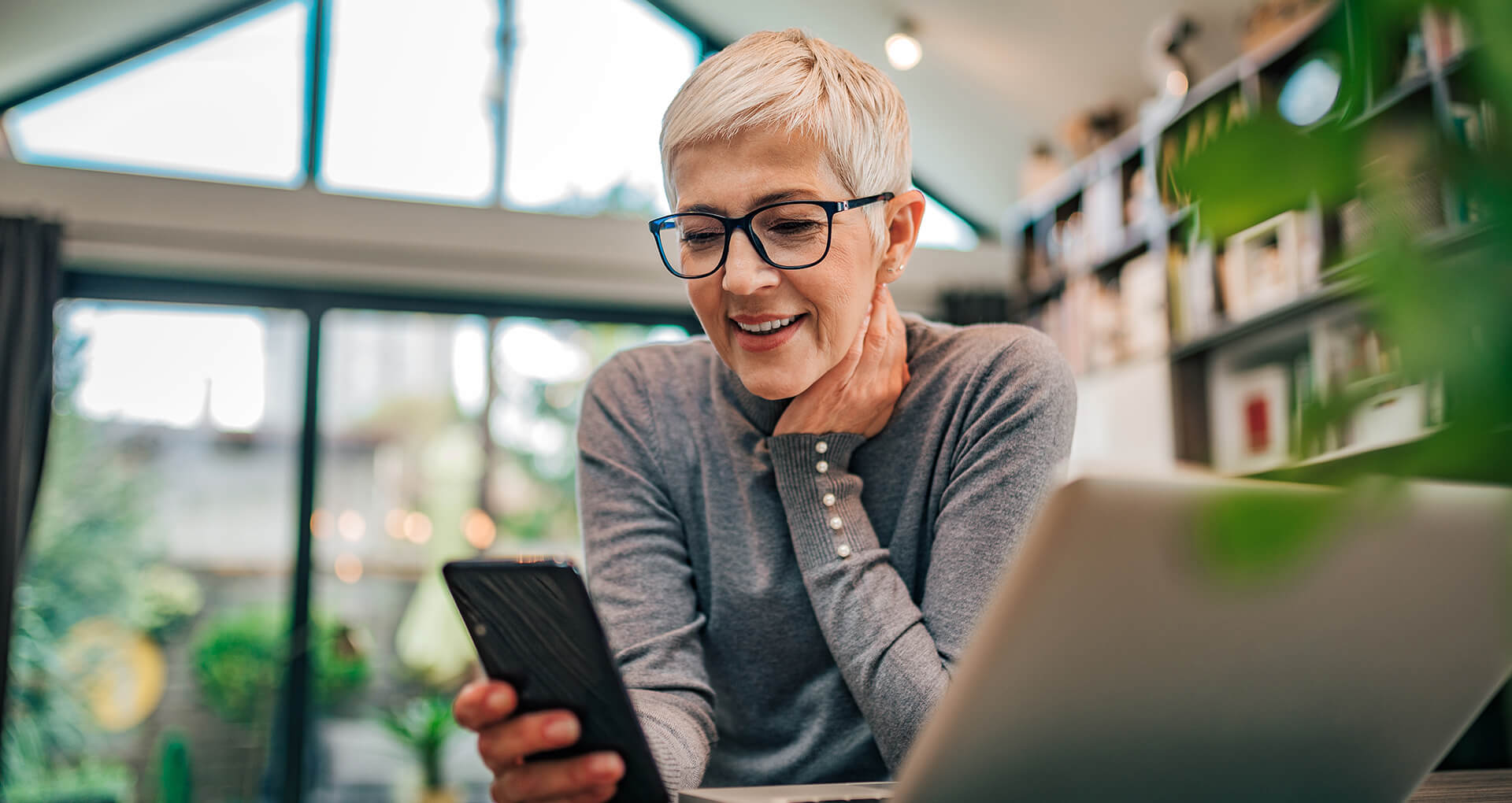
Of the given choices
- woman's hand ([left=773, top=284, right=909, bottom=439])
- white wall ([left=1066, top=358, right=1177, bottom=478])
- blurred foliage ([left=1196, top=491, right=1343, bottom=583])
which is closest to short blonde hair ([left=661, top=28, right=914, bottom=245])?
woman's hand ([left=773, top=284, right=909, bottom=439])

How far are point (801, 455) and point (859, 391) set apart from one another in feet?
0.32

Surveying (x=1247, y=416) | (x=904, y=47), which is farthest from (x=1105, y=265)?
(x=904, y=47)

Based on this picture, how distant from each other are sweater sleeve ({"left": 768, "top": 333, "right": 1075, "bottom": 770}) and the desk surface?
1.10 ft

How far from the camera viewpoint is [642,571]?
1041 millimetres

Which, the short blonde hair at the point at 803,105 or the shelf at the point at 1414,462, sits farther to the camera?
the short blonde hair at the point at 803,105

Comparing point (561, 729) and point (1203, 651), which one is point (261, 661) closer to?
point (561, 729)

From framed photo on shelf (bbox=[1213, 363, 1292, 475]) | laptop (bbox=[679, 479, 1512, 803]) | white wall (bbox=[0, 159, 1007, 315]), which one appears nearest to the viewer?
laptop (bbox=[679, 479, 1512, 803])

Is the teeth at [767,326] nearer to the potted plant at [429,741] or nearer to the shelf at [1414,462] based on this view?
the shelf at [1414,462]

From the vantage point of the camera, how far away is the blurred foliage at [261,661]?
4105 millimetres

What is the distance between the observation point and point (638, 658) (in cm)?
97

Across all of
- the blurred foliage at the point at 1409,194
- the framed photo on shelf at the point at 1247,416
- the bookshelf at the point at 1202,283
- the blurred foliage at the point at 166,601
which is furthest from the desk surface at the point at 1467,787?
the blurred foliage at the point at 166,601

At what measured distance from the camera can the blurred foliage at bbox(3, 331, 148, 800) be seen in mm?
3957

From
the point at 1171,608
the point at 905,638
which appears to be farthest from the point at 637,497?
the point at 1171,608

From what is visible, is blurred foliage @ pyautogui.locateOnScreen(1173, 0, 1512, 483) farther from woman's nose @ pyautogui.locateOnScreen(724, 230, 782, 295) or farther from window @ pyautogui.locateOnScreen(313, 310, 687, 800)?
window @ pyautogui.locateOnScreen(313, 310, 687, 800)
